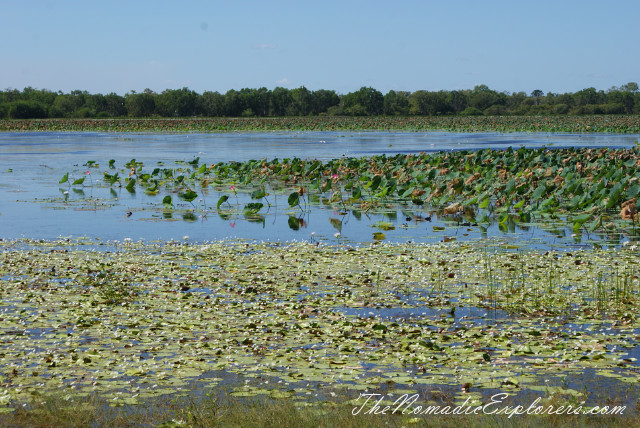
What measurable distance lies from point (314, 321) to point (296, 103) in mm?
148572

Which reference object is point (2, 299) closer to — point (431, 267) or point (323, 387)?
point (323, 387)

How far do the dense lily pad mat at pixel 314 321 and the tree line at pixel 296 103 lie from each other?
126m

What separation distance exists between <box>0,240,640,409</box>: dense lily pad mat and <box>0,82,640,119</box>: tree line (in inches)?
4957

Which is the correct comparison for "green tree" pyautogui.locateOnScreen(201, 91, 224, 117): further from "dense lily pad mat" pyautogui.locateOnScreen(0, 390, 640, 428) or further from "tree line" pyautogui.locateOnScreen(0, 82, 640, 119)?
"dense lily pad mat" pyautogui.locateOnScreen(0, 390, 640, 428)

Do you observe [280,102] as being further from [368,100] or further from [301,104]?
[368,100]

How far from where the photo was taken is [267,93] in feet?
497

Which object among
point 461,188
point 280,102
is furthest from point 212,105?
point 461,188

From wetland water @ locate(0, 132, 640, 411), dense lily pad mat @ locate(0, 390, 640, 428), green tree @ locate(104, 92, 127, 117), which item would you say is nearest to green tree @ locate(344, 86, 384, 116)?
green tree @ locate(104, 92, 127, 117)

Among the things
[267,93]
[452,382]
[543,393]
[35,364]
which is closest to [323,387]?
[452,382]

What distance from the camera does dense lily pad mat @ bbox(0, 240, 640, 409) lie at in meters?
6.70

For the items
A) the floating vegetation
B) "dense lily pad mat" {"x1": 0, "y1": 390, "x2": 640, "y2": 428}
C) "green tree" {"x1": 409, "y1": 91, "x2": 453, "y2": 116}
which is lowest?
"dense lily pad mat" {"x1": 0, "y1": 390, "x2": 640, "y2": 428}

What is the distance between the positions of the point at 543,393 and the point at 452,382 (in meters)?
0.78

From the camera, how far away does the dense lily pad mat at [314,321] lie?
670 centimetres

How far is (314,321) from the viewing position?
8.52m
